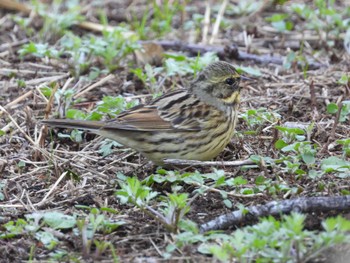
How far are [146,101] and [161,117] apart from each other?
1.05 meters

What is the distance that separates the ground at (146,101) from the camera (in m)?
4.66

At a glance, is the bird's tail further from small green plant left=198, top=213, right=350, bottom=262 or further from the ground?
small green plant left=198, top=213, right=350, bottom=262

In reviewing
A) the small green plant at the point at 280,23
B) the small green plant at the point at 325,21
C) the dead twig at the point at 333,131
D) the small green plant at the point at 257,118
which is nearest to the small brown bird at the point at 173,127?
the small green plant at the point at 257,118

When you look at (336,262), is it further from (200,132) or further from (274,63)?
(274,63)

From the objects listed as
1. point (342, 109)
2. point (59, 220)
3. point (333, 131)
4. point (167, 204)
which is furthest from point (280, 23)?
point (59, 220)

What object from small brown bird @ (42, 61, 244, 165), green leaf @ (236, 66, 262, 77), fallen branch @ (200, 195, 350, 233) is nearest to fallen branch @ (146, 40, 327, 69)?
green leaf @ (236, 66, 262, 77)

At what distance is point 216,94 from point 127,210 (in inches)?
59.4

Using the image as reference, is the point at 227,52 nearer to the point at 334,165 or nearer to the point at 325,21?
the point at 325,21

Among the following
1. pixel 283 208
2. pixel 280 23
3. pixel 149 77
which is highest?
pixel 280 23

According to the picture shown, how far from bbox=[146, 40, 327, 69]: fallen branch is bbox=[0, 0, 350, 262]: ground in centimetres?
2

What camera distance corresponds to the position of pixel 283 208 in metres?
4.56

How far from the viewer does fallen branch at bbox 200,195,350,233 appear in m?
4.56

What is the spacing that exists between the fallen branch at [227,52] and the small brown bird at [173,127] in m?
1.80

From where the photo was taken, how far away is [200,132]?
5.75 m
